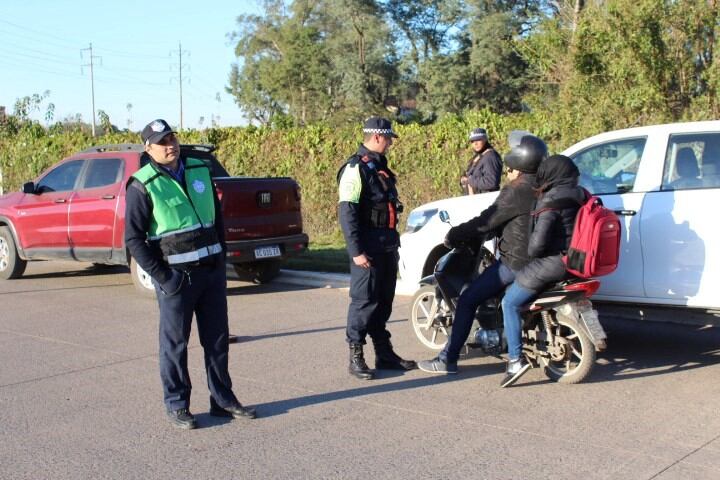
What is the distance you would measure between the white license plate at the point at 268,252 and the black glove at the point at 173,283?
5514mm

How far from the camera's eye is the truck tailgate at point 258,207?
10.9 metres

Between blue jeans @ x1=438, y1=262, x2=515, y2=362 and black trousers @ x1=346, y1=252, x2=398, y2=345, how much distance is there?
556 mm

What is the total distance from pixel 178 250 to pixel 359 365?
6.42 ft

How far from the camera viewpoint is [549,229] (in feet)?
20.0

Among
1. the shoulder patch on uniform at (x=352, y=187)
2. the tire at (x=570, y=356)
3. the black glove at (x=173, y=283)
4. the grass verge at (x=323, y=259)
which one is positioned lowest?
the tire at (x=570, y=356)

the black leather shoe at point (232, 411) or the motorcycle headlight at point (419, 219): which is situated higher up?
the motorcycle headlight at point (419, 219)

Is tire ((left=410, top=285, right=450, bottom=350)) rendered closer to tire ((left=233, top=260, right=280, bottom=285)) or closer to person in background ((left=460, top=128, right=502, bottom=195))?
person in background ((left=460, top=128, right=502, bottom=195))

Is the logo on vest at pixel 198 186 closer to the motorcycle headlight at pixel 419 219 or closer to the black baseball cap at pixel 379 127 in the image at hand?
the black baseball cap at pixel 379 127

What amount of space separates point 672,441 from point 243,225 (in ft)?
22.2

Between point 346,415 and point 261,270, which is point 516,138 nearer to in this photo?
point 346,415

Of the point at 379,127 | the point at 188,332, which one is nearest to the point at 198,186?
the point at 188,332

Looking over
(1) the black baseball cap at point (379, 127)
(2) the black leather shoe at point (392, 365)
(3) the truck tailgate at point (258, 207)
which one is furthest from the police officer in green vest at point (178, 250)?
(3) the truck tailgate at point (258, 207)

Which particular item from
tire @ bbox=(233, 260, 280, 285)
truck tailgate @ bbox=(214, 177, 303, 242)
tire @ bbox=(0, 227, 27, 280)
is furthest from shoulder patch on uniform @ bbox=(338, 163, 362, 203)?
tire @ bbox=(0, 227, 27, 280)

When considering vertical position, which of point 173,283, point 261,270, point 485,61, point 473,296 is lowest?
point 261,270
